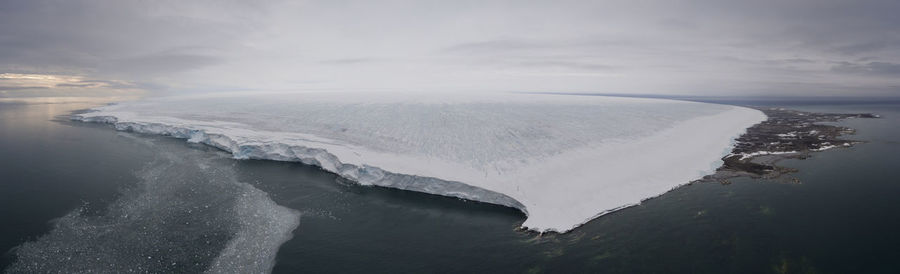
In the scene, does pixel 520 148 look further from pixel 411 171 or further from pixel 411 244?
pixel 411 244

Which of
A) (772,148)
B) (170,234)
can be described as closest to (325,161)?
(170,234)

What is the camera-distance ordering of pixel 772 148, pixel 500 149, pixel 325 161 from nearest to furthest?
pixel 500 149
pixel 325 161
pixel 772 148

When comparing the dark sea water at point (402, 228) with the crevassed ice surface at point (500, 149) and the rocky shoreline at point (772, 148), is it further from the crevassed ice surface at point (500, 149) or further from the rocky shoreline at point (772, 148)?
the rocky shoreline at point (772, 148)

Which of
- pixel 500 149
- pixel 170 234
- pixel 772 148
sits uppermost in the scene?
pixel 772 148

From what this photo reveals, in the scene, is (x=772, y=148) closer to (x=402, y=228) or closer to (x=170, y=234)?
(x=402, y=228)

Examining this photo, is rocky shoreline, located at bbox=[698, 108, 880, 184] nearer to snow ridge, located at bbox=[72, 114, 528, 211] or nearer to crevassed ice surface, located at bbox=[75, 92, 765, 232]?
crevassed ice surface, located at bbox=[75, 92, 765, 232]

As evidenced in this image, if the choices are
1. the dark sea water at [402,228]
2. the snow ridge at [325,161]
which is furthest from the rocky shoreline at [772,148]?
the snow ridge at [325,161]
